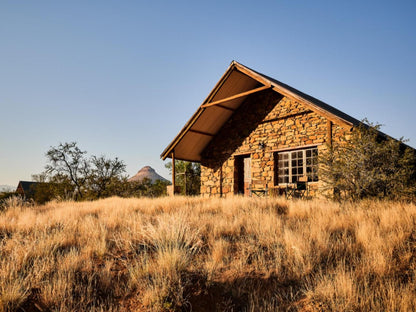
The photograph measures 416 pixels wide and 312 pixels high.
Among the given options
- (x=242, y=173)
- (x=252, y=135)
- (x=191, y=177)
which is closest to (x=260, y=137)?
(x=252, y=135)

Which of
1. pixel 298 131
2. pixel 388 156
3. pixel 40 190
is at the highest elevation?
pixel 298 131

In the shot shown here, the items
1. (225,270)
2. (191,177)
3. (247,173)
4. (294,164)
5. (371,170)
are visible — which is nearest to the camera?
(225,270)

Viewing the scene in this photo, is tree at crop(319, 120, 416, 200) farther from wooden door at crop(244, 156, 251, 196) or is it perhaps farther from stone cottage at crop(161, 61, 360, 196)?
wooden door at crop(244, 156, 251, 196)

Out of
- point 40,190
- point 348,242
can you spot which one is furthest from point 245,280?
point 40,190

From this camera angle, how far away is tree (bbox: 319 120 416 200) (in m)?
7.54

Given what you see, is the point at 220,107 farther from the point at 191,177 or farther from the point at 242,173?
the point at 191,177

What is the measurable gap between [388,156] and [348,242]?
14.5 ft

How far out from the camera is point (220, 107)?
1327 centimetres

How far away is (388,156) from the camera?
7840mm

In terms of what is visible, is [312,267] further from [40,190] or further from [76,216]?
[40,190]

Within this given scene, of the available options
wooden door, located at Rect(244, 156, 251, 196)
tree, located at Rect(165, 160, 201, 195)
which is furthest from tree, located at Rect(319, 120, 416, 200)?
tree, located at Rect(165, 160, 201, 195)

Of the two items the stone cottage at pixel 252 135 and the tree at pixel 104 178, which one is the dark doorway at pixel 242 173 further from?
the tree at pixel 104 178

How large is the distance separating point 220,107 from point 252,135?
6.25 ft

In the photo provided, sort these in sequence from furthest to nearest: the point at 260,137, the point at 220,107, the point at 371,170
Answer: the point at 220,107, the point at 260,137, the point at 371,170
